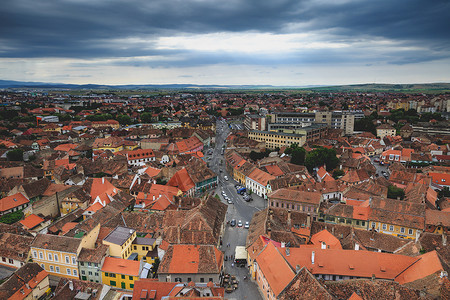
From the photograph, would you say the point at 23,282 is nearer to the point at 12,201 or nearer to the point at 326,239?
the point at 12,201

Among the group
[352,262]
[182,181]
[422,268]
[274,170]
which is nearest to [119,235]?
[182,181]

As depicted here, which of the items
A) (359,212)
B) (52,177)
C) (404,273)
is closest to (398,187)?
(359,212)

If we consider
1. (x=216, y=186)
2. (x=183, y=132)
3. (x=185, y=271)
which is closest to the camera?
(x=185, y=271)

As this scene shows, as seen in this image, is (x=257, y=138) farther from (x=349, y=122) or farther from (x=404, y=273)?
(x=404, y=273)

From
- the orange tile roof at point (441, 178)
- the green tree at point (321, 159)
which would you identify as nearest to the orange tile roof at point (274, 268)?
the green tree at point (321, 159)

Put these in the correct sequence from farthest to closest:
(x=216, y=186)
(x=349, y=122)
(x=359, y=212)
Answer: (x=349, y=122)
(x=216, y=186)
(x=359, y=212)

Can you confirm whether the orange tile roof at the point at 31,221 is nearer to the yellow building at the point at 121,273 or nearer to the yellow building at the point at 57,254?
the yellow building at the point at 57,254

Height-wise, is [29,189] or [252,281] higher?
[29,189]
